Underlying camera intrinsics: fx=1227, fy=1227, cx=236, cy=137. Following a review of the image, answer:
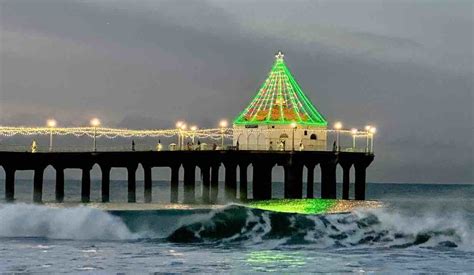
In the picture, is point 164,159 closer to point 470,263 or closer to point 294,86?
point 294,86

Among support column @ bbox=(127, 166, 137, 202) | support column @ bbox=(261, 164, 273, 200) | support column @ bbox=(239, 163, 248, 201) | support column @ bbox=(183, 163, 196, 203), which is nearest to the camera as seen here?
support column @ bbox=(261, 164, 273, 200)

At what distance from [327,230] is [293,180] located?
17.3 m

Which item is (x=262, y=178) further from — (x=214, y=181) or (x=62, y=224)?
(x=62, y=224)

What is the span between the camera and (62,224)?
53.8 m

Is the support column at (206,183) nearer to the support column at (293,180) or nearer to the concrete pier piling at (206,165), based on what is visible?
the concrete pier piling at (206,165)

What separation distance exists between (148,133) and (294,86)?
9701 millimetres

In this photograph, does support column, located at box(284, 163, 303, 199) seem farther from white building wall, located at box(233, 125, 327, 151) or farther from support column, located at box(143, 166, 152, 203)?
support column, located at box(143, 166, 152, 203)

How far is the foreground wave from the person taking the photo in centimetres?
5100

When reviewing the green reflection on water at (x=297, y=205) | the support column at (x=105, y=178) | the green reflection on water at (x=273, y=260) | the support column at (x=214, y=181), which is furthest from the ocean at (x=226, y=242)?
the support column at (x=214, y=181)

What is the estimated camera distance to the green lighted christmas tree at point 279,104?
75.1 metres

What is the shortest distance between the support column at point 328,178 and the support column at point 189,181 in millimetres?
7705

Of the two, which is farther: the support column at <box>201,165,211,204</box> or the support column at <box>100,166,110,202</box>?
the support column at <box>100,166,110,202</box>

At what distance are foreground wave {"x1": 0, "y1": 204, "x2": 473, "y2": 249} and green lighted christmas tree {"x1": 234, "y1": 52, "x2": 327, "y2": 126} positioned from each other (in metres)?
18.4

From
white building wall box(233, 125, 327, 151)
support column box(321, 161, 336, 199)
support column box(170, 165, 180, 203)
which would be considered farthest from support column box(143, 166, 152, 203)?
support column box(321, 161, 336, 199)
